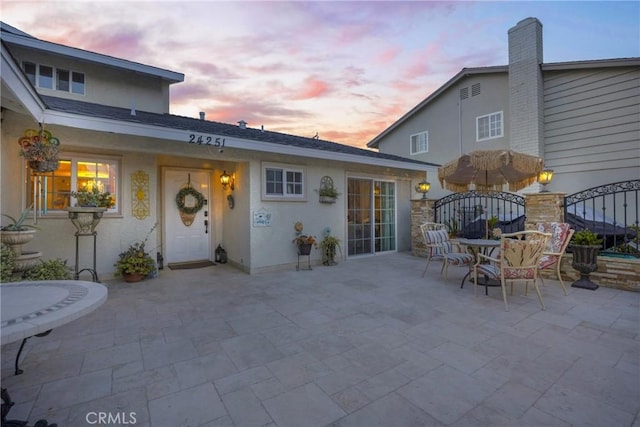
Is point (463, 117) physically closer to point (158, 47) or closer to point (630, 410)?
point (158, 47)

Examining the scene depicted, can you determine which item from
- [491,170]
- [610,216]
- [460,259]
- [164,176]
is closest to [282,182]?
[164,176]

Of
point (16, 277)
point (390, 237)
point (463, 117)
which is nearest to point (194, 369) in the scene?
point (16, 277)

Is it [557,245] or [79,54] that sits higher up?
[79,54]

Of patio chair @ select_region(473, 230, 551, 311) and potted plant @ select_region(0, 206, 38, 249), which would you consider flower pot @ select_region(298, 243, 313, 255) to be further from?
potted plant @ select_region(0, 206, 38, 249)

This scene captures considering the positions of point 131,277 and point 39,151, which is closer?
point 39,151

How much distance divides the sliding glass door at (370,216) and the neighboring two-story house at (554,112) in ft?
14.9

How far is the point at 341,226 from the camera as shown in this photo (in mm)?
7422

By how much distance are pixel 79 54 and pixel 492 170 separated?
30.2 feet

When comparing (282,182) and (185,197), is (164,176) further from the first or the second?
(282,182)

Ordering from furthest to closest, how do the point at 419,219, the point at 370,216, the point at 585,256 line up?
1. the point at 419,219
2. the point at 370,216
3. the point at 585,256

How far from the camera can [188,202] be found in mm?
6867

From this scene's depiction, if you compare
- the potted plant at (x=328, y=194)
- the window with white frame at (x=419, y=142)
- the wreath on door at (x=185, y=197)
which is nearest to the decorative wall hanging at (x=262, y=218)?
the potted plant at (x=328, y=194)

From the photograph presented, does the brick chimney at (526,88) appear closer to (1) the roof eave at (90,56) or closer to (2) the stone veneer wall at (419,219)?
(2) the stone veneer wall at (419,219)

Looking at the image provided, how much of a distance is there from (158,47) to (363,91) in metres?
5.93
